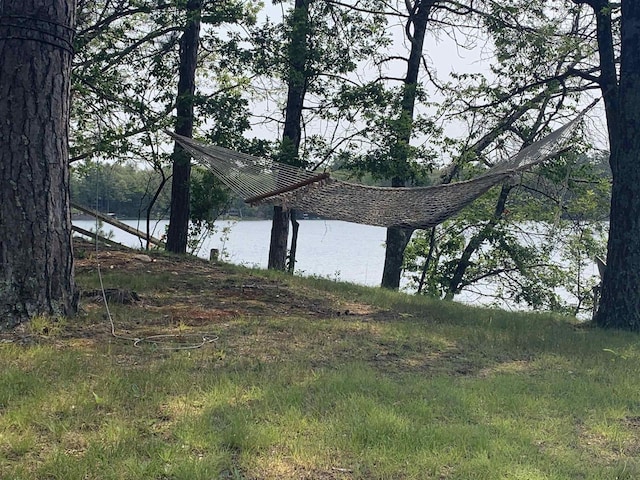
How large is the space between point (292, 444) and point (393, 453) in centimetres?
31

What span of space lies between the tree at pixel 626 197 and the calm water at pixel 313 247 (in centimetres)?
213

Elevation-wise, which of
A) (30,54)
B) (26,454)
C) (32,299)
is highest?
(30,54)

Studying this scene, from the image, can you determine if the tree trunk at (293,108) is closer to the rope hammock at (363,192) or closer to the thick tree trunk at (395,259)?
the thick tree trunk at (395,259)

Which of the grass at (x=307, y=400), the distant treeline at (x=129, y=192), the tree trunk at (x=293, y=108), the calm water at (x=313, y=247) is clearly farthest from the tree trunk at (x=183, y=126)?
the grass at (x=307, y=400)

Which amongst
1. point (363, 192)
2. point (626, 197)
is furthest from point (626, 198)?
point (363, 192)

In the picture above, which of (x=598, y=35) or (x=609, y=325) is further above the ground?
(x=598, y=35)

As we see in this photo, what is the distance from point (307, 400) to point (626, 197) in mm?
3265

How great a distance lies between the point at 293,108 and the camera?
6.74 metres

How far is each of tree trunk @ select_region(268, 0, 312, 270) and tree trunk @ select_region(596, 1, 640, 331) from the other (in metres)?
2.99

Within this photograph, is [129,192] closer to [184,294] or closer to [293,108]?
[293,108]

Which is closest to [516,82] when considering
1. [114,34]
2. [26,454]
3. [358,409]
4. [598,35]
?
[598,35]

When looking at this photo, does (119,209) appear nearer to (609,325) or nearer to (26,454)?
(609,325)

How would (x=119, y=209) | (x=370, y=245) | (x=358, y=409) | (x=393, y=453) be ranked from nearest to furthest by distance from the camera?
(x=393, y=453) → (x=358, y=409) → (x=119, y=209) → (x=370, y=245)

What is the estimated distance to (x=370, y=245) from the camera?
18.6m
